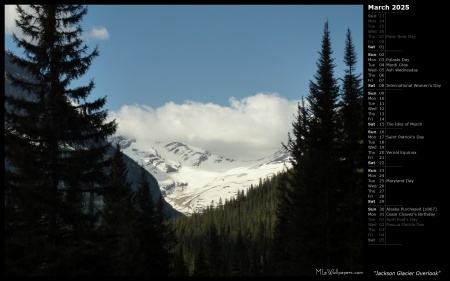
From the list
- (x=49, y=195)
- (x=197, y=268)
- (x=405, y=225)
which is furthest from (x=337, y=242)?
(x=197, y=268)

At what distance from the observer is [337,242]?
25609 millimetres

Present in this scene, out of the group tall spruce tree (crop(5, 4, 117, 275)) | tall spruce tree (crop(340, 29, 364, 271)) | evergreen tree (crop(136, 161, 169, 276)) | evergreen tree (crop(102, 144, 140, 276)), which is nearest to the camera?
tall spruce tree (crop(5, 4, 117, 275))

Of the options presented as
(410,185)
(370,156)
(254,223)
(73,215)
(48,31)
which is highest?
(48,31)

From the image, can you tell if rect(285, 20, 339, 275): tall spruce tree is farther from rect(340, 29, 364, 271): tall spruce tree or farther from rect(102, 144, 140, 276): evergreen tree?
rect(102, 144, 140, 276): evergreen tree

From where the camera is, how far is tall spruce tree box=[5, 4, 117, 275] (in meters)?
17.1

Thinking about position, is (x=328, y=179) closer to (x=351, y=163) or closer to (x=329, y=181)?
(x=329, y=181)

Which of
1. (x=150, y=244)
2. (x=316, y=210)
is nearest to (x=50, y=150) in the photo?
(x=316, y=210)

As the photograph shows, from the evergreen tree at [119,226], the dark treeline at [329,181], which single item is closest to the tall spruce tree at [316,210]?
the dark treeline at [329,181]

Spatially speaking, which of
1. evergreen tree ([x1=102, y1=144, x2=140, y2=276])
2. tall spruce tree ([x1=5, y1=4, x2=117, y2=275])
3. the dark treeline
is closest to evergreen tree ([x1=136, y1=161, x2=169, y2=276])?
evergreen tree ([x1=102, y1=144, x2=140, y2=276])

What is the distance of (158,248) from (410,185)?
25.1 m

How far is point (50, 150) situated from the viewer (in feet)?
60.6

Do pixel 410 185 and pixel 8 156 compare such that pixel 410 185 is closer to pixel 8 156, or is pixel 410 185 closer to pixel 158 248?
pixel 8 156

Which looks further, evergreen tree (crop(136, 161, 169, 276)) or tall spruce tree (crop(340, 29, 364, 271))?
evergreen tree (crop(136, 161, 169, 276))

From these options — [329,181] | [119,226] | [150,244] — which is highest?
[329,181]
